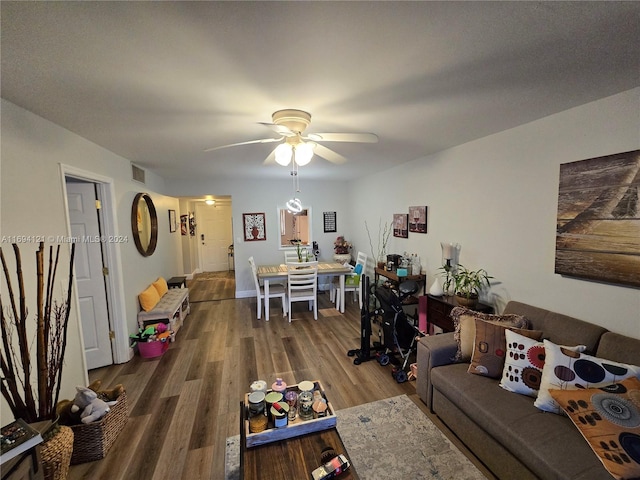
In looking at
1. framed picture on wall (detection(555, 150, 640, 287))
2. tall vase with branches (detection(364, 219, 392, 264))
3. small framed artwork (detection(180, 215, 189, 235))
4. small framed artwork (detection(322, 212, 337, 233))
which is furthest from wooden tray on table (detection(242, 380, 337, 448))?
small framed artwork (detection(180, 215, 189, 235))

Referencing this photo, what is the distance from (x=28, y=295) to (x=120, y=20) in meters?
1.88

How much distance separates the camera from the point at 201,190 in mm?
5422

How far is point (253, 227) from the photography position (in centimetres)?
573

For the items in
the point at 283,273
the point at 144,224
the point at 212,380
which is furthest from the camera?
the point at 283,273

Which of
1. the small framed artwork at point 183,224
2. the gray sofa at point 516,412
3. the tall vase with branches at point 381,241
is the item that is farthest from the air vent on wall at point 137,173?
the gray sofa at point 516,412

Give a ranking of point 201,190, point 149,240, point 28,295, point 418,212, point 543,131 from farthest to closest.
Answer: point 201,190, point 149,240, point 418,212, point 543,131, point 28,295

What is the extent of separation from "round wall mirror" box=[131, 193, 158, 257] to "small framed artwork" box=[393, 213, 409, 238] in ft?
12.6

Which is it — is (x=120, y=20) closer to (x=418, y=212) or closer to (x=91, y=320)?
(x=91, y=320)

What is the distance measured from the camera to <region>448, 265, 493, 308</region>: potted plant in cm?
269

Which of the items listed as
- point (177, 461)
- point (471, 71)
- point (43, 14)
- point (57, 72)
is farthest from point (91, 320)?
point (471, 71)

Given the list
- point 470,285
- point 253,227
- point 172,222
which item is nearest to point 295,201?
point 253,227

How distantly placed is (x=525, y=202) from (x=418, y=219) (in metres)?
1.51

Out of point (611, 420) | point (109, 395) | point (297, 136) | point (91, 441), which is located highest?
point (297, 136)

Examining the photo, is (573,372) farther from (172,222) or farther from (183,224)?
(183,224)
